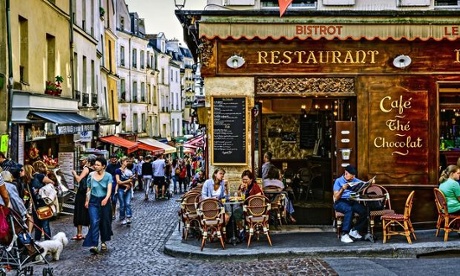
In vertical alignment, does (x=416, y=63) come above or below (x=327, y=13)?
below

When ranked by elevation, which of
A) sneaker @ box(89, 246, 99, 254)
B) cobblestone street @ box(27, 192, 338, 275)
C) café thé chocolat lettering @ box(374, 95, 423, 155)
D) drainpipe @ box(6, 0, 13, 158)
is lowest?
cobblestone street @ box(27, 192, 338, 275)

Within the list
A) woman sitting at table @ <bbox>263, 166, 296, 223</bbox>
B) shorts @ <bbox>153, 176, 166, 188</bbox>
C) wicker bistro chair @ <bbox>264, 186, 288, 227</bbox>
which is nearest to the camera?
wicker bistro chair @ <bbox>264, 186, 288, 227</bbox>

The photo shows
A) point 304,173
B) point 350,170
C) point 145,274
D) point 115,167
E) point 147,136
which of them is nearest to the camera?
point 145,274

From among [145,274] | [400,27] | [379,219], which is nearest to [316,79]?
[400,27]

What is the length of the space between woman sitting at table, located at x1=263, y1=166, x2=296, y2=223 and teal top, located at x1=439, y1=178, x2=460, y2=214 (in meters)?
3.61

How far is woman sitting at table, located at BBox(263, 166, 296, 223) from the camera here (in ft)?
50.3

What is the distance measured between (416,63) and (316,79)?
199 cm

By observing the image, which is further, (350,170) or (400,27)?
(400,27)

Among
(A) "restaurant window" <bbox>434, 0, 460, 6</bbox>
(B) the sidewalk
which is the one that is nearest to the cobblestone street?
(B) the sidewalk

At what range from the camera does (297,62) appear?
1434 cm

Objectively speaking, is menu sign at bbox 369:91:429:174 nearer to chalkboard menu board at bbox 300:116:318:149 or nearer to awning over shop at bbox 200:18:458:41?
awning over shop at bbox 200:18:458:41

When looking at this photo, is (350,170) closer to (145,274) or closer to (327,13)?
(327,13)

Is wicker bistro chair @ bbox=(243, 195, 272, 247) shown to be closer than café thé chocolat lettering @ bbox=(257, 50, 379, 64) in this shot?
Yes

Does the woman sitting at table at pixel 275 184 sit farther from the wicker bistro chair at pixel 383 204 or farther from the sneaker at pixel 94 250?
the sneaker at pixel 94 250
